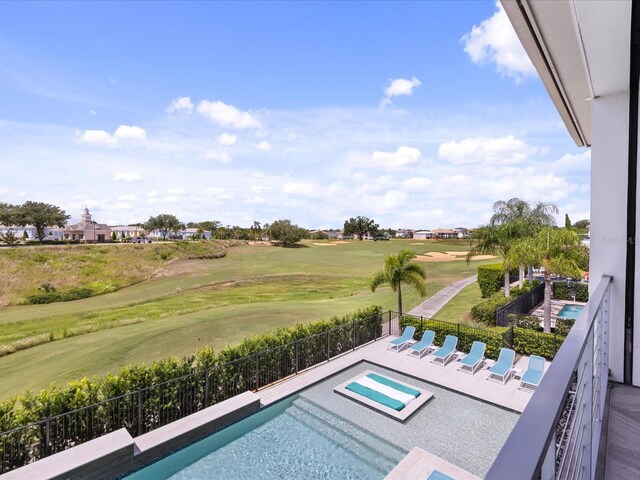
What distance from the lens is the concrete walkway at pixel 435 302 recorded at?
71.8 feet

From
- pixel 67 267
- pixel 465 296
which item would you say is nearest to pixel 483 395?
pixel 465 296

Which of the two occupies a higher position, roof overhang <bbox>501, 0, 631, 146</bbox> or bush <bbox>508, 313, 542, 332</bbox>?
roof overhang <bbox>501, 0, 631, 146</bbox>

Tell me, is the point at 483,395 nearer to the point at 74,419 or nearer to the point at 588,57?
the point at 588,57

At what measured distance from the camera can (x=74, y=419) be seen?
8125 millimetres

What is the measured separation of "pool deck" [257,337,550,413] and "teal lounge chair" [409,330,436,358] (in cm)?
27

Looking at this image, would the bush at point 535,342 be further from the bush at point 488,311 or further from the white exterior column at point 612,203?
the white exterior column at point 612,203

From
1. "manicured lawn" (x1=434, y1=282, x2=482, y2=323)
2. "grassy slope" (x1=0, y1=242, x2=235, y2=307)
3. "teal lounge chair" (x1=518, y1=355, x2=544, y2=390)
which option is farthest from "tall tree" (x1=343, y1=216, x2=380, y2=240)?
"teal lounge chair" (x1=518, y1=355, x2=544, y2=390)

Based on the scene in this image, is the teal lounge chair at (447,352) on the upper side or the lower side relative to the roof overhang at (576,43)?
lower

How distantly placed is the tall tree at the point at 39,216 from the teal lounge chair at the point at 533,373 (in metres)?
62.0

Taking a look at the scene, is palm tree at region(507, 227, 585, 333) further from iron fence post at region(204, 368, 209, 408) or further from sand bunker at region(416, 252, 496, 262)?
sand bunker at region(416, 252, 496, 262)

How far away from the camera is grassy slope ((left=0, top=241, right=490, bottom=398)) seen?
1798 cm

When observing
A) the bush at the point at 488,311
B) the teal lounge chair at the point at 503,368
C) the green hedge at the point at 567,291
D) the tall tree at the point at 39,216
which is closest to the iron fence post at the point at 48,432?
the teal lounge chair at the point at 503,368

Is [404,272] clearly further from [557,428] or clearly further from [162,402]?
[557,428]

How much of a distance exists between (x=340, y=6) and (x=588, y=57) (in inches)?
618
